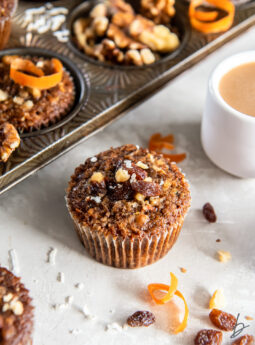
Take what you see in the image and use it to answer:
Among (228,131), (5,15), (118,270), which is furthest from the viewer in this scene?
(5,15)

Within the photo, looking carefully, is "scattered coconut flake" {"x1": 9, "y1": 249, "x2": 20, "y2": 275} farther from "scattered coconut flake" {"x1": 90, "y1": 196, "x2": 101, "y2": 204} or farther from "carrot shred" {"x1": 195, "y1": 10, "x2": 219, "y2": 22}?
"carrot shred" {"x1": 195, "y1": 10, "x2": 219, "y2": 22}

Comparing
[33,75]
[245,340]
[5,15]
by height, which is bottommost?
[245,340]

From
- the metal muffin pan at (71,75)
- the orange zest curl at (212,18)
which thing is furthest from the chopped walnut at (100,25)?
the orange zest curl at (212,18)

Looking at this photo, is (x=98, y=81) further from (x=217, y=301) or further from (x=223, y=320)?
(x=223, y=320)

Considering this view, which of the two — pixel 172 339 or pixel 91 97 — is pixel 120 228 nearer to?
pixel 172 339

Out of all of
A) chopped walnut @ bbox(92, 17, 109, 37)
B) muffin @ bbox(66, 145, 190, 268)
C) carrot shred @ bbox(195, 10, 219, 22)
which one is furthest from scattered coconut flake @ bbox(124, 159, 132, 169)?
carrot shred @ bbox(195, 10, 219, 22)

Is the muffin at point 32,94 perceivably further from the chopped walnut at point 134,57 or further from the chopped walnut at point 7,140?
the chopped walnut at point 134,57

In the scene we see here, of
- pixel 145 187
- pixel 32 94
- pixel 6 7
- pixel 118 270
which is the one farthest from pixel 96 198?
pixel 6 7
